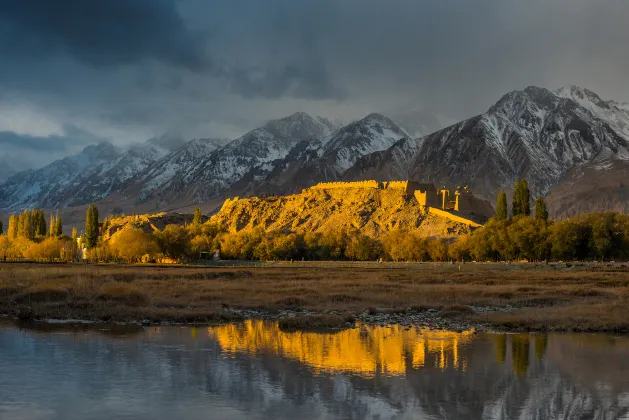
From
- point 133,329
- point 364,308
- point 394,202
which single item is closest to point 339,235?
point 394,202

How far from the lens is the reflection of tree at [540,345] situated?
31.2 meters

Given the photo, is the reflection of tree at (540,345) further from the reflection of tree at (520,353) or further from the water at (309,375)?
the reflection of tree at (520,353)

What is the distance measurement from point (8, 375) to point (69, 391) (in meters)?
3.68

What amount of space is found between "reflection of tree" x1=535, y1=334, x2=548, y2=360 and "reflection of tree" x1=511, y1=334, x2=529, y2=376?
446 millimetres

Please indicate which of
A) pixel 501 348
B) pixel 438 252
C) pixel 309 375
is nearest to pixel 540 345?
pixel 501 348

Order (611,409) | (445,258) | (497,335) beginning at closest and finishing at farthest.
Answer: (611,409) < (497,335) < (445,258)

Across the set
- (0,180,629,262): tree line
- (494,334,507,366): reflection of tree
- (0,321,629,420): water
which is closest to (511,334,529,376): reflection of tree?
(0,321,629,420): water

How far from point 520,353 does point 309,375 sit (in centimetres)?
1063

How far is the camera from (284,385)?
974 inches

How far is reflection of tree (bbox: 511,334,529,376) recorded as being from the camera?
2811 centimetres

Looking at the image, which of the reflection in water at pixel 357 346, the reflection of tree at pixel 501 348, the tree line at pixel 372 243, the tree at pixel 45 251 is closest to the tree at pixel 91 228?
the tree line at pixel 372 243

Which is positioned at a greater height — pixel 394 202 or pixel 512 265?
pixel 394 202

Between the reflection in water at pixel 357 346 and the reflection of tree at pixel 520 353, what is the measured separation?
6.92 ft

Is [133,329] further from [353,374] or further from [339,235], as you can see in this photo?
[339,235]
